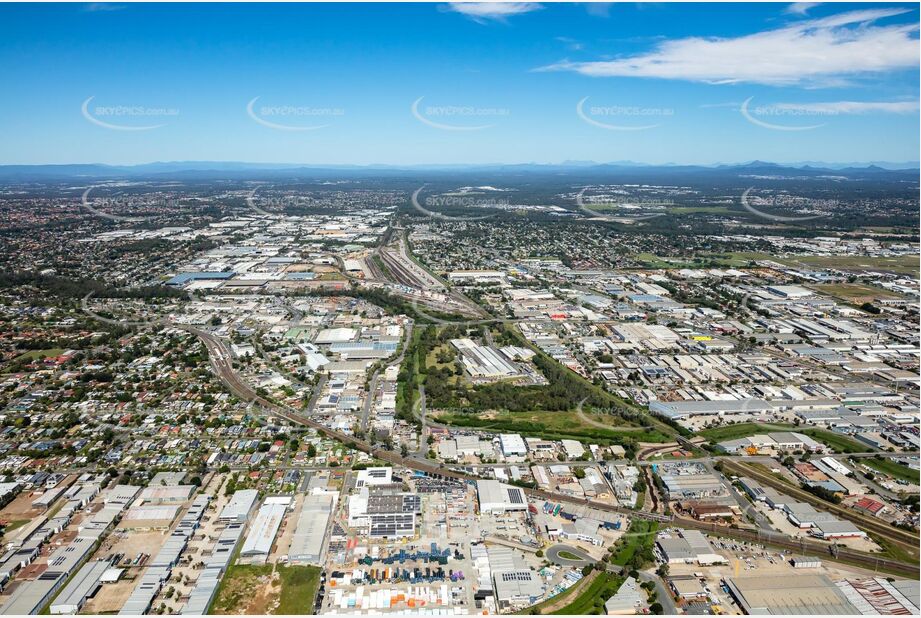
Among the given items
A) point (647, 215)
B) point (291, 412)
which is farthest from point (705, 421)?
point (647, 215)

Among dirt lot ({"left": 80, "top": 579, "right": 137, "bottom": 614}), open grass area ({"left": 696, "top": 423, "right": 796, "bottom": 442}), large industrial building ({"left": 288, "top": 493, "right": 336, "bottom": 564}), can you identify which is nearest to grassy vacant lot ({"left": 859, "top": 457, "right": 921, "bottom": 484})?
open grass area ({"left": 696, "top": 423, "right": 796, "bottom": 442})

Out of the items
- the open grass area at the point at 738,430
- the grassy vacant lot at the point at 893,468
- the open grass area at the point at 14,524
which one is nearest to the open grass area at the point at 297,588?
the open grass area at the point at 14,524

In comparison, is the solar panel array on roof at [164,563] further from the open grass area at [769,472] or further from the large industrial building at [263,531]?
the open grass area at [769,472]

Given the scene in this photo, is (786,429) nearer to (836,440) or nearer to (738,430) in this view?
(836,440)

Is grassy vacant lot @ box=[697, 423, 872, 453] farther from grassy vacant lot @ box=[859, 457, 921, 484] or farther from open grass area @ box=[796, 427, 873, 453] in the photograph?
grassy vacant lot @ box=[859, 457, 921, 484]

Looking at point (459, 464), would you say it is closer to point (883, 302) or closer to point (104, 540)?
point (104, 540)

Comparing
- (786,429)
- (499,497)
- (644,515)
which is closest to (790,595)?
(644,515)
